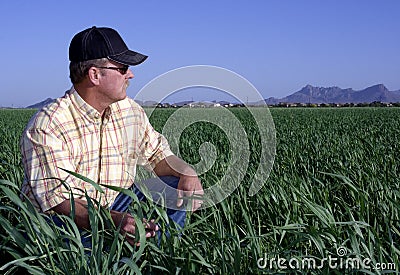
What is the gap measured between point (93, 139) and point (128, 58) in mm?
463

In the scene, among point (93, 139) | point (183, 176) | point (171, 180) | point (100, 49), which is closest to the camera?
point (100, 49)

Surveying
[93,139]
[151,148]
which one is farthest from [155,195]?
[93,139]

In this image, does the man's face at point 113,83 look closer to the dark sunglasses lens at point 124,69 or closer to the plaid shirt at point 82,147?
the dark sunglasses lens at point 124,69

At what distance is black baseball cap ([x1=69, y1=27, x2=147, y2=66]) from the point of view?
2.92 meters

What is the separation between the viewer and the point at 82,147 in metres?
2.98

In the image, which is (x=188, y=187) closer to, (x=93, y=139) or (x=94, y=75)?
(x=93, y=139)

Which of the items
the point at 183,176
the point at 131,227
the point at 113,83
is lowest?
the point at 131,227

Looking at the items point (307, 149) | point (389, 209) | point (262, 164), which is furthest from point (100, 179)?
point (307, 149)

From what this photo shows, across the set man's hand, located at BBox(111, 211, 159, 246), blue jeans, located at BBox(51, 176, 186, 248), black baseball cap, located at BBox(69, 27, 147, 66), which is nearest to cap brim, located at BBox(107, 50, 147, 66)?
black baseball cap, located at BBox(69, 27, 147, 66)

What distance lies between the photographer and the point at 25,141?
9.13 feet

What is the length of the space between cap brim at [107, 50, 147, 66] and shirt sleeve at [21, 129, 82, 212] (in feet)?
1.62

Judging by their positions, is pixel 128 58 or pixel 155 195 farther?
pixel 155 195

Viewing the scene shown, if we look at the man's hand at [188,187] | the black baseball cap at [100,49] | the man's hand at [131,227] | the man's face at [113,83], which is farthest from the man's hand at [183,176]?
the black baseball cap at [100,49]

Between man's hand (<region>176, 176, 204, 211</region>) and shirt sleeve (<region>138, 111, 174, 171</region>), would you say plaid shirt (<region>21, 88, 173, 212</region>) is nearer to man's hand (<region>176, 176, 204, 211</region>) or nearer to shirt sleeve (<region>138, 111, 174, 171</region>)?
shirt sleeve (<region>138, 111, 174, 171</region>)
